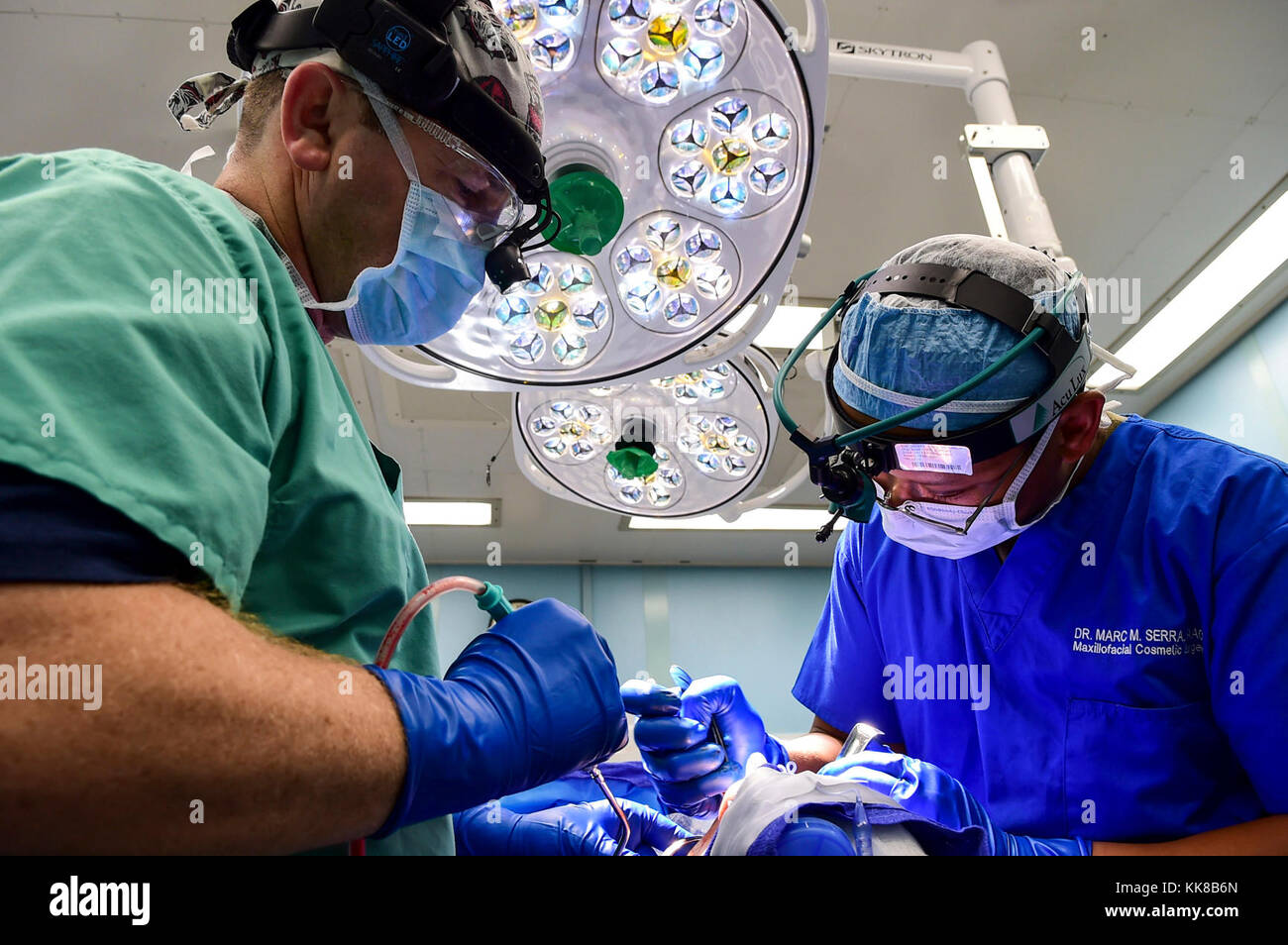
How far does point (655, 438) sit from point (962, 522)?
3.60 feet

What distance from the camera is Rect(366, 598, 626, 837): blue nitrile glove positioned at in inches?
26.8

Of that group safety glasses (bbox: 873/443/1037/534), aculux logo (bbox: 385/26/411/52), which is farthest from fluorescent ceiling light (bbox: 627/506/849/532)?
aculux logo (bbox: 385/26/411/52)

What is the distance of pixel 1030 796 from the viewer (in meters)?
1.41

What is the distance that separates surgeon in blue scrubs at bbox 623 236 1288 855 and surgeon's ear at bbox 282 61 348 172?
89cm

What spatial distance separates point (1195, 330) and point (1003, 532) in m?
3.46

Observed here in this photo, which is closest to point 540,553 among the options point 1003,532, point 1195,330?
point 1195,330

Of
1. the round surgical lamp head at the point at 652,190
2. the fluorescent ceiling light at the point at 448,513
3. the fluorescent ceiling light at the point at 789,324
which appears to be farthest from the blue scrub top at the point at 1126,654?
the fluorescent ceiling light at the point at 448,513

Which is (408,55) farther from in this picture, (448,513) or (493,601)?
(448,513)

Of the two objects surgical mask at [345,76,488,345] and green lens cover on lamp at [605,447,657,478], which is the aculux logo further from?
green lens cover on lamp at [605,447,657,478]

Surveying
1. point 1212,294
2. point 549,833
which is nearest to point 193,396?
point 549,833

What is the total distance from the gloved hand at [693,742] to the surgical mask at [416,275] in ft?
2.94

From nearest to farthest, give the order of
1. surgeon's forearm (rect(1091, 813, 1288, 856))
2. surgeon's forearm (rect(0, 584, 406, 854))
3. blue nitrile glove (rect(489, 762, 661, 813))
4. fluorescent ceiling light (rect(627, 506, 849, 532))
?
surgeon's forearm (rect(0, 584, 406, 854)) → surgeon's forearm (rect(1091, 813, 1288, 856)) → blue nitrile glove (rect(489, 762, 661, 813)) → fluorescent ceiling light (rect(627, 506, 849, 532))

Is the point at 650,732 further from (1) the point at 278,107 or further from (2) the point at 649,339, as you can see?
(1) the point at 278,107

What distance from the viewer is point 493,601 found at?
0.92 metres
